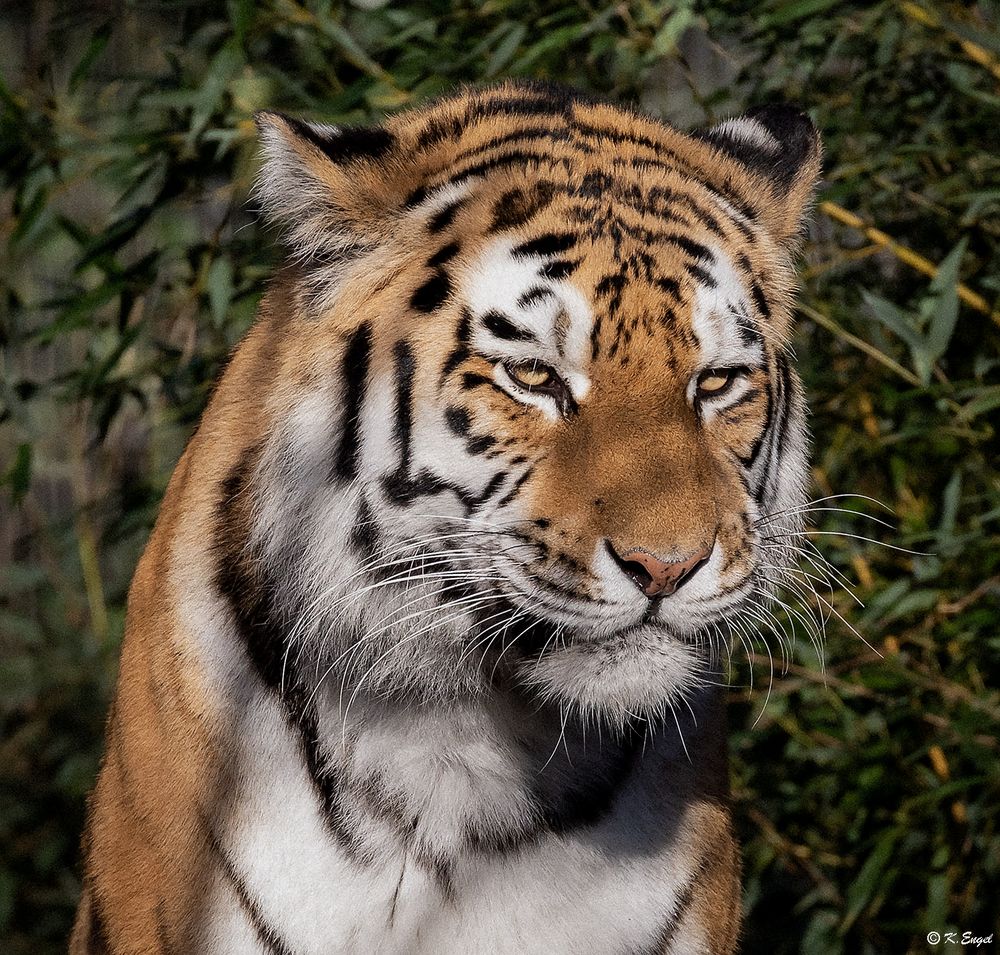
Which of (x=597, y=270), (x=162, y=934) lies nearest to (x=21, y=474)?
(x=162, y=934)

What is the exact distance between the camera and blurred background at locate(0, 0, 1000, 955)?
2.34 m

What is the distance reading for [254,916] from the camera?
4.59ft

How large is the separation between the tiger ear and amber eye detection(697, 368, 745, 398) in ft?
1.00

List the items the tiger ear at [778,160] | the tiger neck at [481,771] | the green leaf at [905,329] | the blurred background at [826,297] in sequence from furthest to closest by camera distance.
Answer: the blurred background at [826,297] < the green leaf at [905,329] < the tiger ear at [778,160] < the tiger neck at [481,771]

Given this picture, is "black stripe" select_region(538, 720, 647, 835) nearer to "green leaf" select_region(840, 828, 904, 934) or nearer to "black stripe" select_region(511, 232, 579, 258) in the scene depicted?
"black stripe" select_region(511, 232, 579, 258)

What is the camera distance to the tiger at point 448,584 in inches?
52.9

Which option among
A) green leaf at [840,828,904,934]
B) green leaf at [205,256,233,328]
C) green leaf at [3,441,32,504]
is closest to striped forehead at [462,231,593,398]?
green leaf at [205,256,233,328]

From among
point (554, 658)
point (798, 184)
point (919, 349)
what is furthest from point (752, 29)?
point (554, 658)

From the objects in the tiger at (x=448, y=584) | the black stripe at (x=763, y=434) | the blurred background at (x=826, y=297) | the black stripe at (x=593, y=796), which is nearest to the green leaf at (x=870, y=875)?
the blurred background at (x=826, y=297)

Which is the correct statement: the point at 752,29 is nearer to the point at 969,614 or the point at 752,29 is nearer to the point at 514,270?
the point at 969,614

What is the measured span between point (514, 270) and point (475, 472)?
208 mm

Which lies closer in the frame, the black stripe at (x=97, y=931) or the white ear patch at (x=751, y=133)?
→ the black stripe at (x=97, y=931)

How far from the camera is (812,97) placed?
258 centimetres

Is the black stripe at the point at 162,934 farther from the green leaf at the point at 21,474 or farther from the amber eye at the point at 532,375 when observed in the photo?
the green leaf at the point at 21,474
